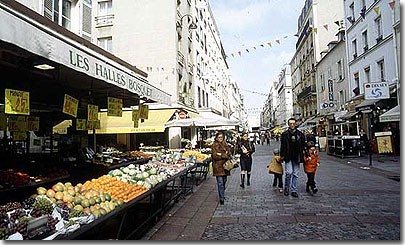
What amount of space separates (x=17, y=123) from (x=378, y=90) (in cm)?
1671

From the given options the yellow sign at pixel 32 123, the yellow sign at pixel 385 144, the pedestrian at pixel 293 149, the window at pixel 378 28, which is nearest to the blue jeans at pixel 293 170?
the pedestrian at pixel 293 149

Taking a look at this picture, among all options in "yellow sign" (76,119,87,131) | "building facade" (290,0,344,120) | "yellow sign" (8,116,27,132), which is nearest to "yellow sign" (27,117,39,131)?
"yellow sign" (8,116,27,132)

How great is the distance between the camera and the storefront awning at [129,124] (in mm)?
16047

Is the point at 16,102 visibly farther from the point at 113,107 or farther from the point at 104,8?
the point at 104,8

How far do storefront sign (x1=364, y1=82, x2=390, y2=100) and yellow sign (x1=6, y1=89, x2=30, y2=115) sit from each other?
1660 centimetres

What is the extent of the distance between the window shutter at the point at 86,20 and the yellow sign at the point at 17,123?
343cm

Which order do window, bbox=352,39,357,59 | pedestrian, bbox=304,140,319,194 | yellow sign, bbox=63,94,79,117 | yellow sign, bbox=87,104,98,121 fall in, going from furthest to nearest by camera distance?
window, bbox=352,39,357,59 < pedestrian, bbox=304,140,319,194 < yellow sign, bbox=87,104,98,121 < yellow sign, bbox=63,94,79,117

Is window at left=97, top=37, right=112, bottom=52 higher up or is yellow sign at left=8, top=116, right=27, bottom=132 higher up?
window at left=97, top=37, right=112, bottom=52

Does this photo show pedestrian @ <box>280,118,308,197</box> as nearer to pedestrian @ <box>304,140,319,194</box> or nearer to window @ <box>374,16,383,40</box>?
pedestrian @ <box>304,140,319,194</box>

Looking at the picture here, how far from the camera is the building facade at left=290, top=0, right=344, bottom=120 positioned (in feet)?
117

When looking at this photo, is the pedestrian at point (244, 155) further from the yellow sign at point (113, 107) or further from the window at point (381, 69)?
the window at point (381, 69)

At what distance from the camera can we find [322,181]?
1005cm

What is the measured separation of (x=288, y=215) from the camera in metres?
5.87

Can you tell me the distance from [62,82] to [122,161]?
10.5ft
